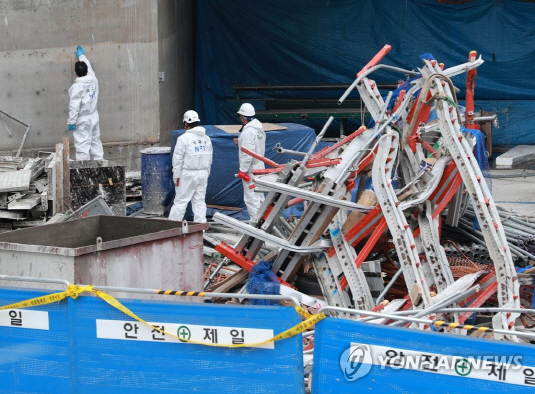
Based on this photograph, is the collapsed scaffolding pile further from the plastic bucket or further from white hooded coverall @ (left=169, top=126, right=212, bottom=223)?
the plastic bucket

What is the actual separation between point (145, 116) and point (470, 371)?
38.5 ft

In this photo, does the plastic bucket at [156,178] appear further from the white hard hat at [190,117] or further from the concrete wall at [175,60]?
the concrete wall at [175,60]

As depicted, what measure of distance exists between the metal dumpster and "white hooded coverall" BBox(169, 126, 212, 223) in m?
4.14

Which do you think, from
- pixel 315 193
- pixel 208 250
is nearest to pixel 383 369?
pixel 315 193

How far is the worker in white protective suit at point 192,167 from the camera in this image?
11906 mm

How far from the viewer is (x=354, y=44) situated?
62.4ft

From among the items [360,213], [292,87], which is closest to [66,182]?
[360,213]

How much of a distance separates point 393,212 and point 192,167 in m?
4.80

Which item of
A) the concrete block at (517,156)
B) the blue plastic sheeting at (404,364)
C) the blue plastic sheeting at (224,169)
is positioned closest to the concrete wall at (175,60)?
the blue plastic sheeting at (224,169)

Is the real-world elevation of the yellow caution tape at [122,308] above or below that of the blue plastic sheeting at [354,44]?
below

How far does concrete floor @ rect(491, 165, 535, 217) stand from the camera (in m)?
13.4

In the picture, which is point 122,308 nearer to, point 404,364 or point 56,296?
point 56,296

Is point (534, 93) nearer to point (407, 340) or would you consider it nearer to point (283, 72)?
point (283, 72)

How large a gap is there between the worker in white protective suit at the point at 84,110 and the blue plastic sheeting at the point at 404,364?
1016cm
